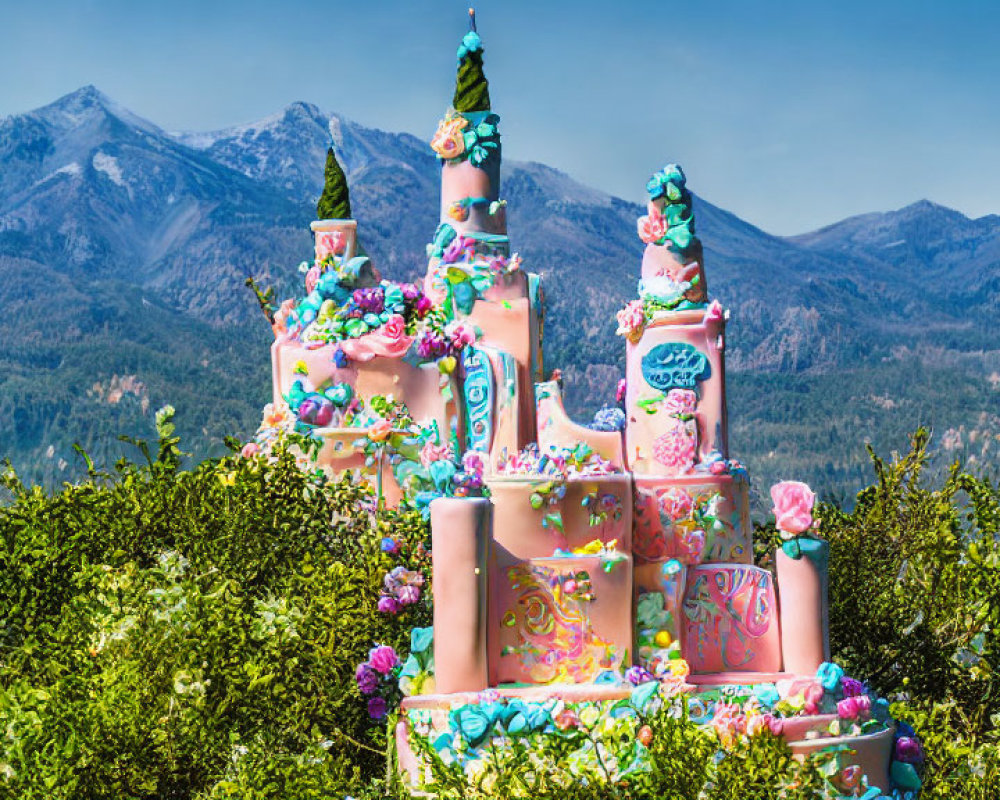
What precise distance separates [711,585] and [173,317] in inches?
2991

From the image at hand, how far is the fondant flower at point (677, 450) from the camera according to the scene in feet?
54.9

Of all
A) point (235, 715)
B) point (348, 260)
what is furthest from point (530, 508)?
point (348, 260)

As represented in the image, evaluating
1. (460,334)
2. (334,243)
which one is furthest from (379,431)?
(334,243)

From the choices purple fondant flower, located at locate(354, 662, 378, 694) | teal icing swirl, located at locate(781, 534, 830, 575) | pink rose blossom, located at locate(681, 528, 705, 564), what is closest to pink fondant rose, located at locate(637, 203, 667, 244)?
pink rose blossom, located at locate(681, 528, 705, 564)

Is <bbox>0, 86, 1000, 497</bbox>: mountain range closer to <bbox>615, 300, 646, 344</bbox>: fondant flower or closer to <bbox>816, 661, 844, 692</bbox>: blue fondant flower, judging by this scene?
<bbox>615, 300, 646, 344</bbox>: fondant flower

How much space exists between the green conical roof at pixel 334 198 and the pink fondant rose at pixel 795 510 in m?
9.46

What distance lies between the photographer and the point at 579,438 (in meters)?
17.3

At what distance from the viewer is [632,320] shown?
1697 centimetres

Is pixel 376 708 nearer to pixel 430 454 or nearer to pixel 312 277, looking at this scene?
pixel 430 454

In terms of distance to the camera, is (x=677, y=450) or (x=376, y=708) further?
(x=677, y=450)

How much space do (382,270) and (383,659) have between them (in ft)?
241

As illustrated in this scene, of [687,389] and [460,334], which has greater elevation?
[460,334]

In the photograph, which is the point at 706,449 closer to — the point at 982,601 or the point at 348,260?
the point at 982,601

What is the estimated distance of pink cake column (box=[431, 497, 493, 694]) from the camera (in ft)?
43.9
